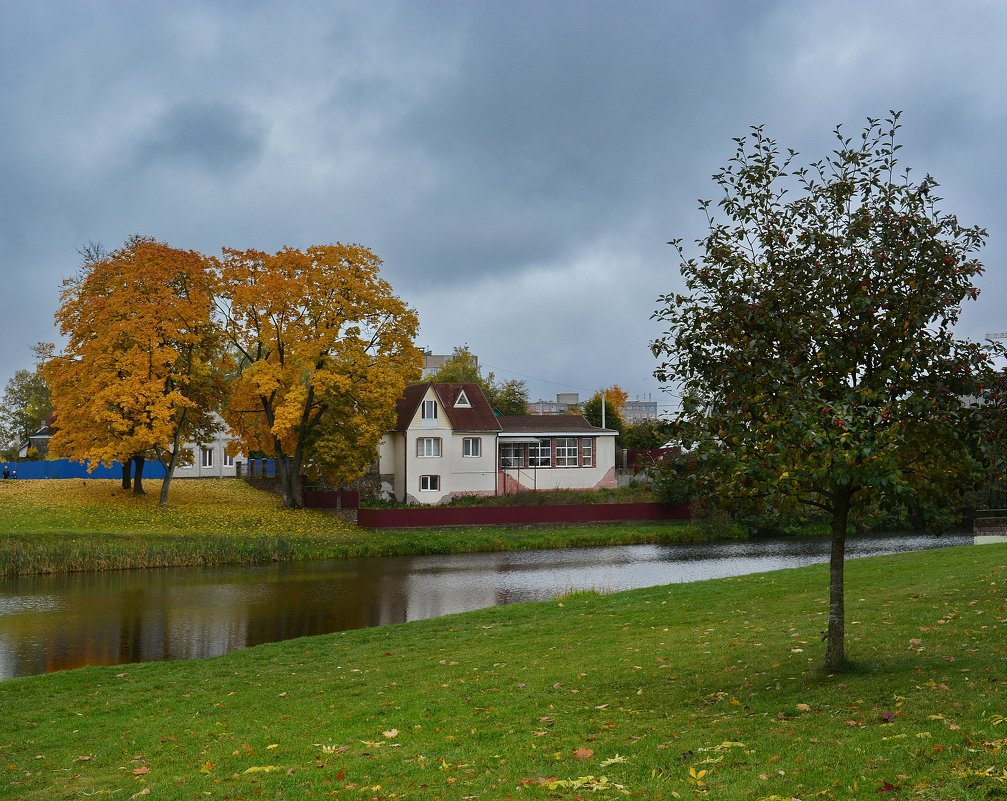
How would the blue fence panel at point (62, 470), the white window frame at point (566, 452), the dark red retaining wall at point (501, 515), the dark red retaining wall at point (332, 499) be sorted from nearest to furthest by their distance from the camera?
1. the dark red retaining wall at point (501, 515)
2. the dark red retaining wall at point (332, 499)
3. the blue fence panel at point (62, 470)
4. the white window frame at point (566, 452)

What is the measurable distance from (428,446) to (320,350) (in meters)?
15.2

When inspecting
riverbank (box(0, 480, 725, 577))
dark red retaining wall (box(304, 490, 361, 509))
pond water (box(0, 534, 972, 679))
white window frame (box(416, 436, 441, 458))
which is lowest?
pond water (box(0, 534, 972, 679))

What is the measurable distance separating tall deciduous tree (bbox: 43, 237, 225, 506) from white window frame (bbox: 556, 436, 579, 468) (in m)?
27.7

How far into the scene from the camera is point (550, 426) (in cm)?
7088

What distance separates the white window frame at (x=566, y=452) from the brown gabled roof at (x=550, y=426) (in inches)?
26.4

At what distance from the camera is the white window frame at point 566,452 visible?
228 ft

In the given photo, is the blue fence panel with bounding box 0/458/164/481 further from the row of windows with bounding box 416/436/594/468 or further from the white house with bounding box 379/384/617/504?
the row of windows with bounding box 416/436/594/468

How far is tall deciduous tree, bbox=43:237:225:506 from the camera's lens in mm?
46562

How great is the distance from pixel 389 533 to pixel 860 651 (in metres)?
39.4

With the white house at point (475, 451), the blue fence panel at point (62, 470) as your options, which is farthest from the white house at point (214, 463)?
the white house at point (475, 451)

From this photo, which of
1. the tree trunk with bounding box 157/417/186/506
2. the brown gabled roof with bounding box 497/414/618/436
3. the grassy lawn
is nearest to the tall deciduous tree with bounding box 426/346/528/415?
the brown gabled roof with bounding box 497/414/618/436

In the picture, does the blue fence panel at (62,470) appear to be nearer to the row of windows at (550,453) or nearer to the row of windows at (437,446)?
the row of windows at (437,446)

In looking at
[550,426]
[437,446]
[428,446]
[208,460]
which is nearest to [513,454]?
[550,426]

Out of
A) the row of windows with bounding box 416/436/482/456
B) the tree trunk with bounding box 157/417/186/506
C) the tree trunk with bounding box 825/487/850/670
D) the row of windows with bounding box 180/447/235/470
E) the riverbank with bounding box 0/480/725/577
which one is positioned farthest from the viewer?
the row of windows with bounding box 180/447/235/470
